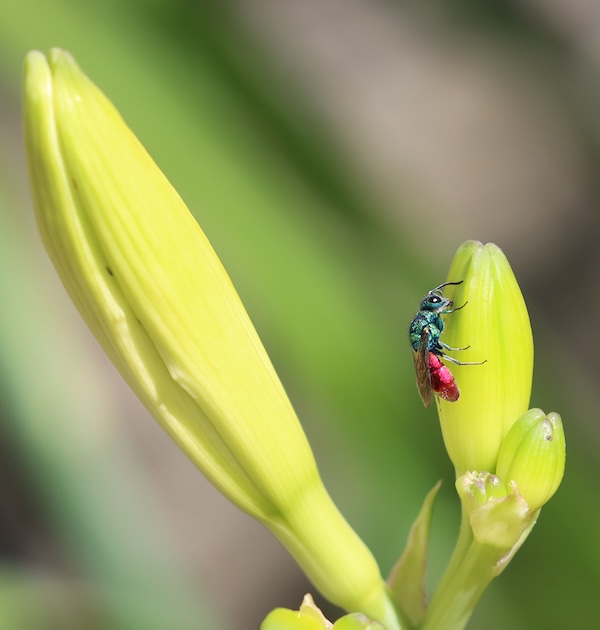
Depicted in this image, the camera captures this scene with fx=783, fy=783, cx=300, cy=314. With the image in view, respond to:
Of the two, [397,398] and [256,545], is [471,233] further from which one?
[397,398]

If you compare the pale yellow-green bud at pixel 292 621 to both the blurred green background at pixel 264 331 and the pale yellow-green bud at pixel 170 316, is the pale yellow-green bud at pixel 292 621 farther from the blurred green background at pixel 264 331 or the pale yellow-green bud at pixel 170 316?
the blurred green background at pixel 264 331

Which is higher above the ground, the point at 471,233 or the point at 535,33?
the point at 535,33

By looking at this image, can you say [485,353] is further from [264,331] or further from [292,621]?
[264,331]

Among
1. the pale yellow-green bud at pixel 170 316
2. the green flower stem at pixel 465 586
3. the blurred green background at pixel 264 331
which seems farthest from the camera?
the blurred green background at pixel 264 331

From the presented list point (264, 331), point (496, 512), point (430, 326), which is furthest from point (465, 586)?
point (264, 331)

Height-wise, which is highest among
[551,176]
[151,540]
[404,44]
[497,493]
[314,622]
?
[404,44]

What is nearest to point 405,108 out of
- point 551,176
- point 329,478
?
point 551,176

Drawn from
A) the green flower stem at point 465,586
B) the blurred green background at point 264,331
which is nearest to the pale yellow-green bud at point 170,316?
the green flower stem at point 465,586
